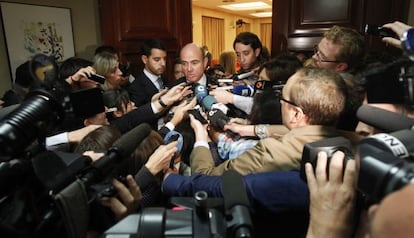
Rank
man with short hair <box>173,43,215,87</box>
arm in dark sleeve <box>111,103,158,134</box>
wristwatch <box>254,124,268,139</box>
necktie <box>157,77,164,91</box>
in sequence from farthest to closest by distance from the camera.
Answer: necktie <box>157,77,164,91</box>
man with short hair <box>173,43,215,87</box>
arm in dark sleeve <box>111,103,158,134</box>
wristwatch <box>254,124,268,139</box>

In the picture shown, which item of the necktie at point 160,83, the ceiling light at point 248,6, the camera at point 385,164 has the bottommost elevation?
the necktie at point 160,83

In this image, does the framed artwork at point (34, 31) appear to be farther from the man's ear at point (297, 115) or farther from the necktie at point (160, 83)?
the man's ear at point (297, 115)

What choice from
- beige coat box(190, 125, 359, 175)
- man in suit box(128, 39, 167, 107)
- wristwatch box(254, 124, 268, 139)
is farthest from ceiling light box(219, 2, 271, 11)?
beige coat box(190, 125, 359, 175)

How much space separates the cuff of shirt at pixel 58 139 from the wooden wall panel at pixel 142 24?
142 cm

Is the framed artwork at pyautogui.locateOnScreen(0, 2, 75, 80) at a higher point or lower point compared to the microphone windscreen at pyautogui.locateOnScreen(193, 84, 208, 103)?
higher

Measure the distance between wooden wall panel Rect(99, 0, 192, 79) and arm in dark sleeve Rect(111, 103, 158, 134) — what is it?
3.34 ft

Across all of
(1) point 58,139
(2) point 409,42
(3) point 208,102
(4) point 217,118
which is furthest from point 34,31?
(2) point 409,42

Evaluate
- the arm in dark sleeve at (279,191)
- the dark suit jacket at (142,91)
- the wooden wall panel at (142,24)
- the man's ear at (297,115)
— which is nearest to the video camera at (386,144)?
the arm in dark sleeve at (279,191)

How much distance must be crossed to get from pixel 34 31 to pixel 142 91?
2.83ft

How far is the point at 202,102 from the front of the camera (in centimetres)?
155

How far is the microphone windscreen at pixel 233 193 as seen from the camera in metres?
0.46

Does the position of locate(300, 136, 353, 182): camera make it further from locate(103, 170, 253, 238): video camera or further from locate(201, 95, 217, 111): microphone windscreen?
locate(201, 95, 217, 111): microphone windscreen

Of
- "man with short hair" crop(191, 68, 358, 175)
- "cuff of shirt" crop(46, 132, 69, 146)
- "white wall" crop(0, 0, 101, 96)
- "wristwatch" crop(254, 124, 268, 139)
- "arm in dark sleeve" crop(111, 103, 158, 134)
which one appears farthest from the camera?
"white wall" crop(0, 0, 101, 96)

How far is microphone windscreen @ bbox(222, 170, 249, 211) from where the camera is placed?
46 centimetres
